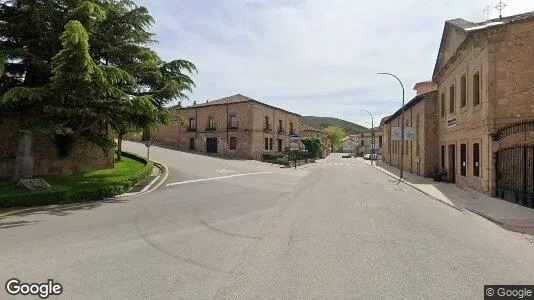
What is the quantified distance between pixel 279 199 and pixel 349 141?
123763mm

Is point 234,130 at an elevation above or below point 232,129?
below

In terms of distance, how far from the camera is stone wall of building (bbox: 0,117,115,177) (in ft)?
53.2

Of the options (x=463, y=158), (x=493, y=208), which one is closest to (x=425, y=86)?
(x=463, y=158)

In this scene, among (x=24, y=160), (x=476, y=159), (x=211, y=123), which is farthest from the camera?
(x=211, y=123)

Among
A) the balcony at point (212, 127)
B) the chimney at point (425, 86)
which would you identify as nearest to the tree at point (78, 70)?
the balcony at point (212, 127)

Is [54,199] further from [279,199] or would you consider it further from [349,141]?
[349,141]

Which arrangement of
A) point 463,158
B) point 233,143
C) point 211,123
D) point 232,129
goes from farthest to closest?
1. point 211,123
2. point 233,143
3. point 232,129
4. point 463,158

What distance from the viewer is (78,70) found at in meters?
12.4

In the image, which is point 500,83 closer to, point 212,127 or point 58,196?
point 58,196

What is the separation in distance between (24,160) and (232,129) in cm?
3233

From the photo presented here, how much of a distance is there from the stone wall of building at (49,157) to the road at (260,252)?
21.3 ft

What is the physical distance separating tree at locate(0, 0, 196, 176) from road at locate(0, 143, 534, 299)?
4211mm

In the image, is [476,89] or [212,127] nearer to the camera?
[476,89]

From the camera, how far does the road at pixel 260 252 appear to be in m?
4.95
